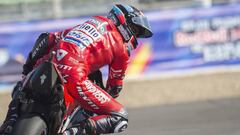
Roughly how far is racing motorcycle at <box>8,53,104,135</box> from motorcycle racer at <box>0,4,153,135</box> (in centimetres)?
17

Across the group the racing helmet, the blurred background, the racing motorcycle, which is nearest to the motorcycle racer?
the racing helmet

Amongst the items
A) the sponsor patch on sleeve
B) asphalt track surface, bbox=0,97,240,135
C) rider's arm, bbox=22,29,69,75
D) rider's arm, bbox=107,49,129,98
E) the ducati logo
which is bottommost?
asphalt track surface, bbox=0,97,240,135

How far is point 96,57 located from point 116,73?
41 centimetres

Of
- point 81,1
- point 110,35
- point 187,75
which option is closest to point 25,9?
point 81,1

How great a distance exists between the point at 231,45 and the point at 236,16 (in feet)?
2.05

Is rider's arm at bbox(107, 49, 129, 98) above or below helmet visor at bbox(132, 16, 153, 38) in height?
below

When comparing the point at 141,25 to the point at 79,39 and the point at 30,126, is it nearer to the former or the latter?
the point at 79,39

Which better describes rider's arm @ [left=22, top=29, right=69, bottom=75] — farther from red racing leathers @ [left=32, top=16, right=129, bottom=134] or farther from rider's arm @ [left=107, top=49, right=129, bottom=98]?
rider's arm @ [left=107, top=49, right=129, bottom=98]

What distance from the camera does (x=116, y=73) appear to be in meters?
6.09

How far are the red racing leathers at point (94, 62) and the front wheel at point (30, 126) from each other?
18.8 inches

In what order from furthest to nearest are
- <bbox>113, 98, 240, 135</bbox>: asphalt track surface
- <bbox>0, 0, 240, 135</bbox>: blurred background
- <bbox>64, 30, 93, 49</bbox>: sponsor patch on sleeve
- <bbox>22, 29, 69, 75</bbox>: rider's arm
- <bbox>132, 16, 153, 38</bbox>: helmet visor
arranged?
<bbox>0, 0, 240, 135</bbox>: blurred background < <bbox>113, 98, 240, 135</bbox>: asphalt track surface < <bbox>22, 29, 69, 75</bbox>: rider's arm < <bbox>132, 16, 153, 38</bbox>: helmet visor < <bbox>64, 30, 93, 49</bbox>: sponsor patch on sleeve

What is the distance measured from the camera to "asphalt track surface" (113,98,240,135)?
9.20 metres

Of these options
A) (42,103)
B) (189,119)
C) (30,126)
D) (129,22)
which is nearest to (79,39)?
(129,22)

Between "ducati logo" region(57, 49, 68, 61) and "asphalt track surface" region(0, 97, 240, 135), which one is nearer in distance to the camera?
"ducati logo" region(57, 49, 68, 61)
